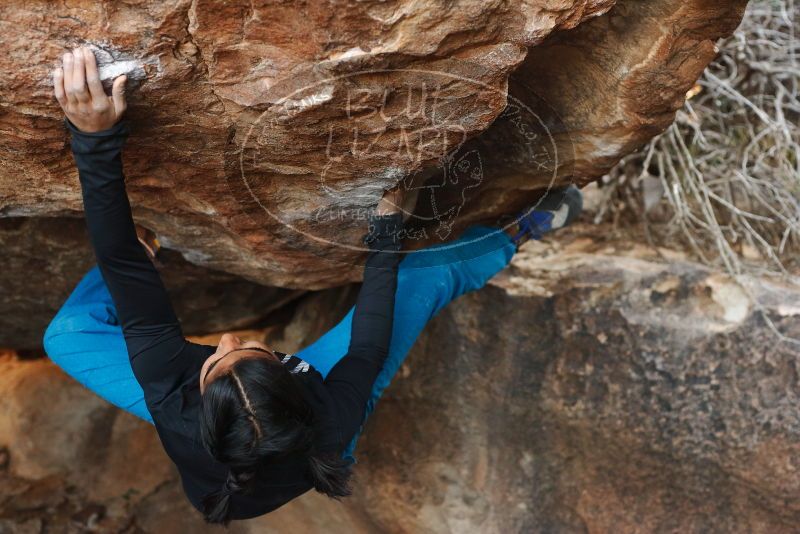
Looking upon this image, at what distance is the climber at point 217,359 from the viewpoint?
901 millimetres

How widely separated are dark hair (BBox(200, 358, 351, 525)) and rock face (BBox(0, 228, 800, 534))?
805mm

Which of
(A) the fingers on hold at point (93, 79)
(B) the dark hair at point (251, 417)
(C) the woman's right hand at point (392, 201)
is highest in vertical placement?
(A) the fingers on hold at point (93, 79)

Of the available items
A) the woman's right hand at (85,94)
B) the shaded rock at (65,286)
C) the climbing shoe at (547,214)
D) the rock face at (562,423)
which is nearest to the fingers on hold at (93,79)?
the woman's right hand at (85,94)

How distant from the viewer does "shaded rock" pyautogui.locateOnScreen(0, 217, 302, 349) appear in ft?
4.79

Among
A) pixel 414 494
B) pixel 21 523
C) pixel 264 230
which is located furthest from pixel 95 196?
pixel 21 523

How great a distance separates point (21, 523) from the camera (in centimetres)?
190

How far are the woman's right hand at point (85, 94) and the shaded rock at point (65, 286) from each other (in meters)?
0.64

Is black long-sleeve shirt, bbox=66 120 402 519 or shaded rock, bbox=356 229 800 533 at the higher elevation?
black long-sleeve shirt, bbox=66 120 402 519

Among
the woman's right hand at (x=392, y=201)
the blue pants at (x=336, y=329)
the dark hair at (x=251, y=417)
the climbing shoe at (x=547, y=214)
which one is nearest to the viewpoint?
the dark hair at (x=251, y=417)

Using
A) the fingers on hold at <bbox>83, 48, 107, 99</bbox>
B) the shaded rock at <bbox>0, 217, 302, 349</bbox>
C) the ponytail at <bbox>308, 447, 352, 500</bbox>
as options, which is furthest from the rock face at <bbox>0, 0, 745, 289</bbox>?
the ponytail at <bbox>308, 447, 352, 500</bbox>

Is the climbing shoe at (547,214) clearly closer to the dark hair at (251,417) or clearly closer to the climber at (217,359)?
the climber at (217,359)

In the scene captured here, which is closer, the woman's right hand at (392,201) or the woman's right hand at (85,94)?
the woman's right hand at (85,94)

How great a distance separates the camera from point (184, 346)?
108 centimetres

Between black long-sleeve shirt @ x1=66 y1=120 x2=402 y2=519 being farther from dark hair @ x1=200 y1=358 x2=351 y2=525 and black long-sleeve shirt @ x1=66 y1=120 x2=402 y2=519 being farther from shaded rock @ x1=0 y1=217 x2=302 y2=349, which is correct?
shaded rock @ x1=0 y1=217 x2=302 y2=349
